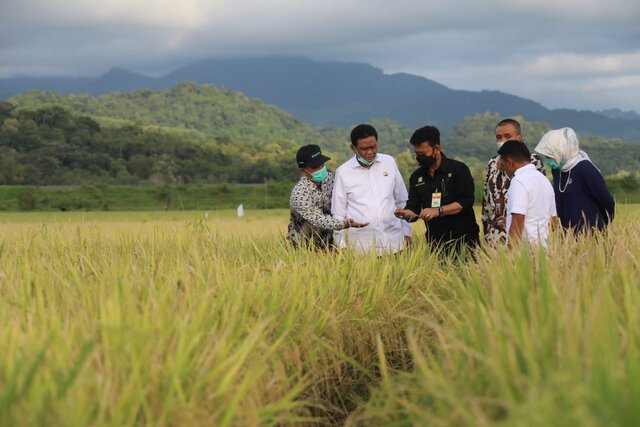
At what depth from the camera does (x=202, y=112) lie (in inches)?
6949

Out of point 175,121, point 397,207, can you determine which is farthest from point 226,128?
point 397,207

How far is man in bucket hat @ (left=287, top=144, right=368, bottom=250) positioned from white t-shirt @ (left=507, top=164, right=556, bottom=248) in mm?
1297

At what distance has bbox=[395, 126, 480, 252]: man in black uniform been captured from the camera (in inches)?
237

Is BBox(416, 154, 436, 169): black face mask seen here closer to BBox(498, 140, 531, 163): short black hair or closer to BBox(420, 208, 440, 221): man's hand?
BBox(420, 208, 440, 221): man's hand

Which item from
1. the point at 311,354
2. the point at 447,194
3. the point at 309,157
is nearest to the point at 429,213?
the point at 447,194

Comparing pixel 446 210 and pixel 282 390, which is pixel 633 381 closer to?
pixel 282 390

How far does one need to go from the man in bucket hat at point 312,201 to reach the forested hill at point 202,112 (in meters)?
151

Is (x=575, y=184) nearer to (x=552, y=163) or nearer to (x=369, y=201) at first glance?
(x=552, y=163)

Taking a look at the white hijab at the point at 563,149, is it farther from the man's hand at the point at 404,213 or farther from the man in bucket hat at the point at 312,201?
the man in bucket hat at the point at 312,201

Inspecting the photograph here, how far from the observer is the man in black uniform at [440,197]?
6013mm

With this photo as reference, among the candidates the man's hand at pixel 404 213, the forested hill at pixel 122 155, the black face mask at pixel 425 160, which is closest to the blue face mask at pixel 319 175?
the man's hand at pixel 404 213

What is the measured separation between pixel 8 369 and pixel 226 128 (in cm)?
16754

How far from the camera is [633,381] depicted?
2225mm

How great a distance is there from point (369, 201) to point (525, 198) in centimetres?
139
